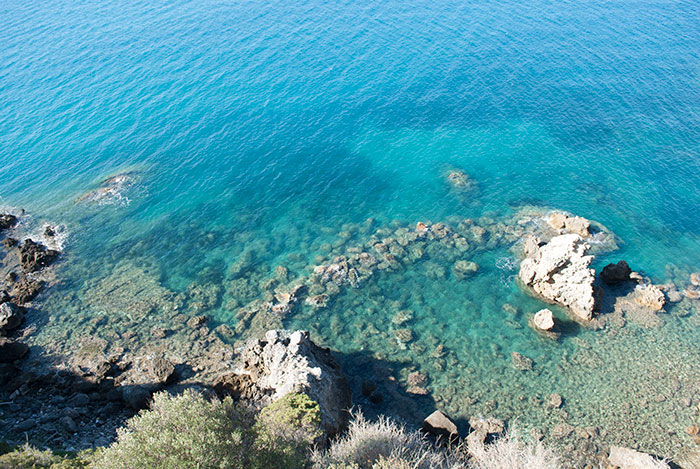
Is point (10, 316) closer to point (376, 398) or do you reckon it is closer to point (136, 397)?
point (136, 397)

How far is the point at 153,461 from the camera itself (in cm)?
2119

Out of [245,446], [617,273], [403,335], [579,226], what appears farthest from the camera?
[579,226]

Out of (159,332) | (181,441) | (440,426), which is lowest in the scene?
(440,426)

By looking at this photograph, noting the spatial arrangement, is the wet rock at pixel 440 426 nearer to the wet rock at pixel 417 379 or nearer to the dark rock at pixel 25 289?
the wet rock at pixel 417 379

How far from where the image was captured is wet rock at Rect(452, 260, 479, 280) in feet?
161

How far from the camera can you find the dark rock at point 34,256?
162 feet

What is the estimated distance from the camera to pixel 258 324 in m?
43.7

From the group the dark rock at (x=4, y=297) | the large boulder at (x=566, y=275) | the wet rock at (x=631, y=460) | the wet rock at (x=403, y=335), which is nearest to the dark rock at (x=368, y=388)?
the wet rock at (x=403, y=335)

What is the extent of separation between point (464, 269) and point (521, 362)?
40.9ft

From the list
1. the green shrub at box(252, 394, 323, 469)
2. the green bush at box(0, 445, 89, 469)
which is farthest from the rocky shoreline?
the green bush at box(0, 445, 89, 469)

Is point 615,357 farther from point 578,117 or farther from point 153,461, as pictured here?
point 578,117

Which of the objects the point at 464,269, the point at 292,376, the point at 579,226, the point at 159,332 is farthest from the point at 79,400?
the point at 579,226

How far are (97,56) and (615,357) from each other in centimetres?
10300

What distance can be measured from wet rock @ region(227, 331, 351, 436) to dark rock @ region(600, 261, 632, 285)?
30.3 meters
